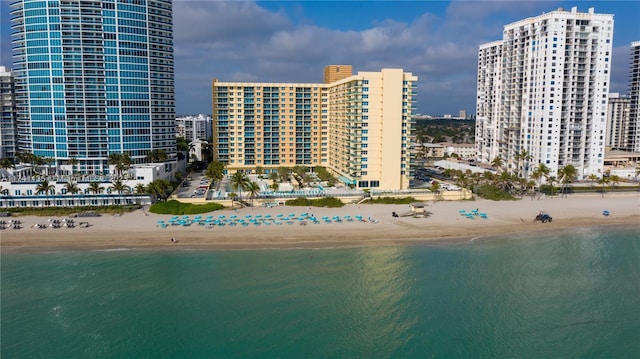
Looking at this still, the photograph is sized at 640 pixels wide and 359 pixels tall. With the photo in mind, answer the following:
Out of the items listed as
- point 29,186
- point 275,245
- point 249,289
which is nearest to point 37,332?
point 249,289

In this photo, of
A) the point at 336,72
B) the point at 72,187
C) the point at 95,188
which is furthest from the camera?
the point at 336,72

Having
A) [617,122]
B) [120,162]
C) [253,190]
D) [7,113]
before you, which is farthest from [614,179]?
[7,113]

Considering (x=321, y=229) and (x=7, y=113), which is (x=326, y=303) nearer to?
(x=321, y=229)

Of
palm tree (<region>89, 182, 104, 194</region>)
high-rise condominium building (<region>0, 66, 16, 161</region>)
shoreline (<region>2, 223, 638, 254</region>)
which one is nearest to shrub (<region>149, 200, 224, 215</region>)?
palm tree (<region>89, 182, 104, 194</region>)

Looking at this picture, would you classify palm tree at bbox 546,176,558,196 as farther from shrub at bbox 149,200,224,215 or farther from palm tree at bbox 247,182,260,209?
shrub at bbox 149,200,224,215

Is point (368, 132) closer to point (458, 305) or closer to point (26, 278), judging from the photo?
point (458, 305)

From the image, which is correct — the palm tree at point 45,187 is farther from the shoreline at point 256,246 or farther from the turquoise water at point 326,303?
the turquoise water at point 326,303
